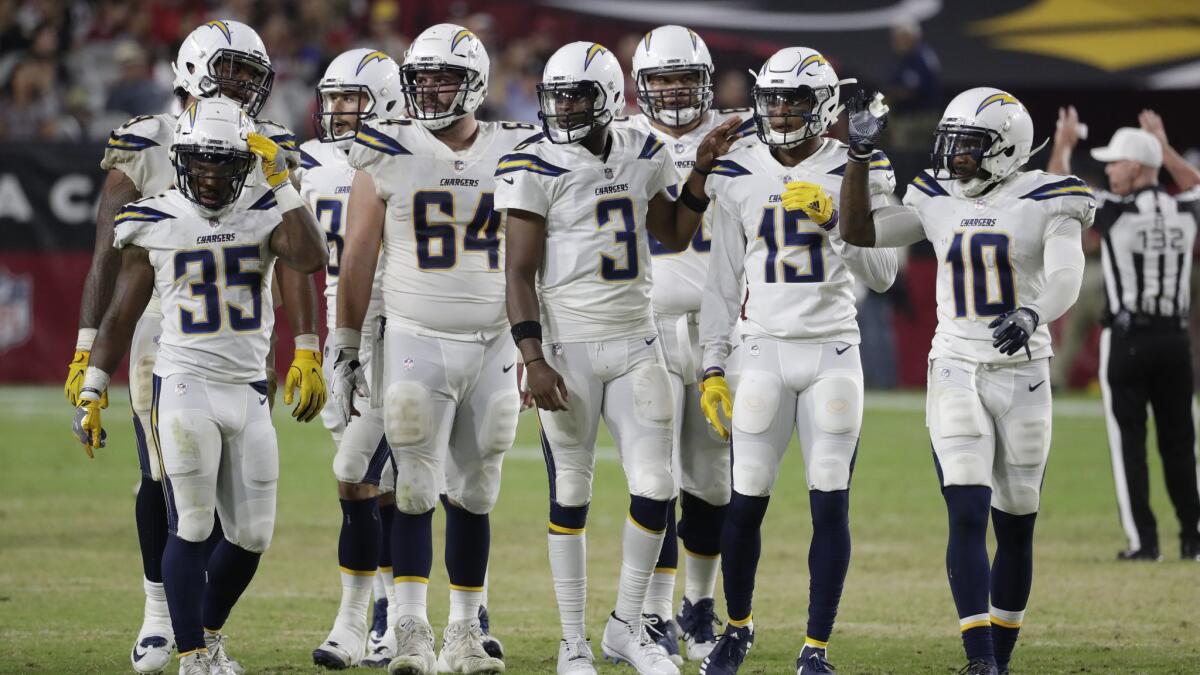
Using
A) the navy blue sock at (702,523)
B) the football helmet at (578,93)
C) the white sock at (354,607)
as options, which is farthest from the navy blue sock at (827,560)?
the white sock at (354,607)

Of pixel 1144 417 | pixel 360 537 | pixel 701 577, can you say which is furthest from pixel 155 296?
pixel 1144 417

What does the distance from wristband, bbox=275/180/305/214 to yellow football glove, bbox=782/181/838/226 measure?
159 centimetres

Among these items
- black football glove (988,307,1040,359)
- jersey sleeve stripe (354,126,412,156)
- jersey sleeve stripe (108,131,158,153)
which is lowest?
black football glove (988,307,1040,359)

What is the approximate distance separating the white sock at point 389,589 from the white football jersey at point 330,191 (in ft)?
3.18

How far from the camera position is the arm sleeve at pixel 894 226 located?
5.43 metres

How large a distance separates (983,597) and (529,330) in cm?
168

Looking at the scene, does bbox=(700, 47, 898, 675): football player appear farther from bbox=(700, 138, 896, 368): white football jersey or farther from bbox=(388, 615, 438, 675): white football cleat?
bbox=(388, 615, 438, 675): white football cleat

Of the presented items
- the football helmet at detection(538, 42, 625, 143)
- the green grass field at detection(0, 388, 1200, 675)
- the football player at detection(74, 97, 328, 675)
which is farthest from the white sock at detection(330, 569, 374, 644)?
the football helmet at detection(538, 42, 625, 143)

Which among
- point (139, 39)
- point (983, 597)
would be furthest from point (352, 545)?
point (139, 39)

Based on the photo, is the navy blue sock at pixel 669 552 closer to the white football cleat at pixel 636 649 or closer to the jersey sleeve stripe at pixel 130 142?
the white football cleat at pixel 636 649

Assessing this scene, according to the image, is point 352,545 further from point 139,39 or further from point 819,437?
point 139,39

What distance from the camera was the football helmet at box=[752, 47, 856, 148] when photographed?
18.1ft

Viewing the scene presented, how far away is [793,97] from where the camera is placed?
5535 mm

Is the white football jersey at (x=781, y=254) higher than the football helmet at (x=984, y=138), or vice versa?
the football helmet at (x=984, y=138)
